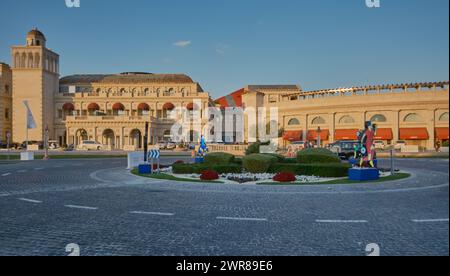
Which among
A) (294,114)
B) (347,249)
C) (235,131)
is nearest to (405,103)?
(294,114)

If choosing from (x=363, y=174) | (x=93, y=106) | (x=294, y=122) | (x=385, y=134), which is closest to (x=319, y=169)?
(x=363, y=174)

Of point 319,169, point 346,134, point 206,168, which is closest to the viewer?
point 319,169

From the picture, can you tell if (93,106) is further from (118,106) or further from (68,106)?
(68,106)

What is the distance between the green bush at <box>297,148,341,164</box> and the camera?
23766 mm

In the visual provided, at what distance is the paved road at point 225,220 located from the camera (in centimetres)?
713

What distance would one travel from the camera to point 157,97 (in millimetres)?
87875

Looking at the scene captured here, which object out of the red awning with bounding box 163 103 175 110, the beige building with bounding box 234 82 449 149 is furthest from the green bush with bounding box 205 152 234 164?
the red awning with bounding box 163 103 175 110

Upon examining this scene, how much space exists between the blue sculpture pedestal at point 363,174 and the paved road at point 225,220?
7.28ft

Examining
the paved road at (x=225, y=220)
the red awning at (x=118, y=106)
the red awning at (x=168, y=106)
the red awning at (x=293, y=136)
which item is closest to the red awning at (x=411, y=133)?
the red awning at (x=293, y=136)

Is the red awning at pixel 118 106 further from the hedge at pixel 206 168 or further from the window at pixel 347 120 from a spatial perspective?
the hedge at pixel 206 168

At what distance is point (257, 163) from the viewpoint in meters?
22.5

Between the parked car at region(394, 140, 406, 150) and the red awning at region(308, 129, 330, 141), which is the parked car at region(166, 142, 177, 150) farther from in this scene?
the parked car at region(394, 140, 406, 150)

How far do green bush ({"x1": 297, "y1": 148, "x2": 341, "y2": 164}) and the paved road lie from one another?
284 inches

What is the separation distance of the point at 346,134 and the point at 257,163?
5137 cm
